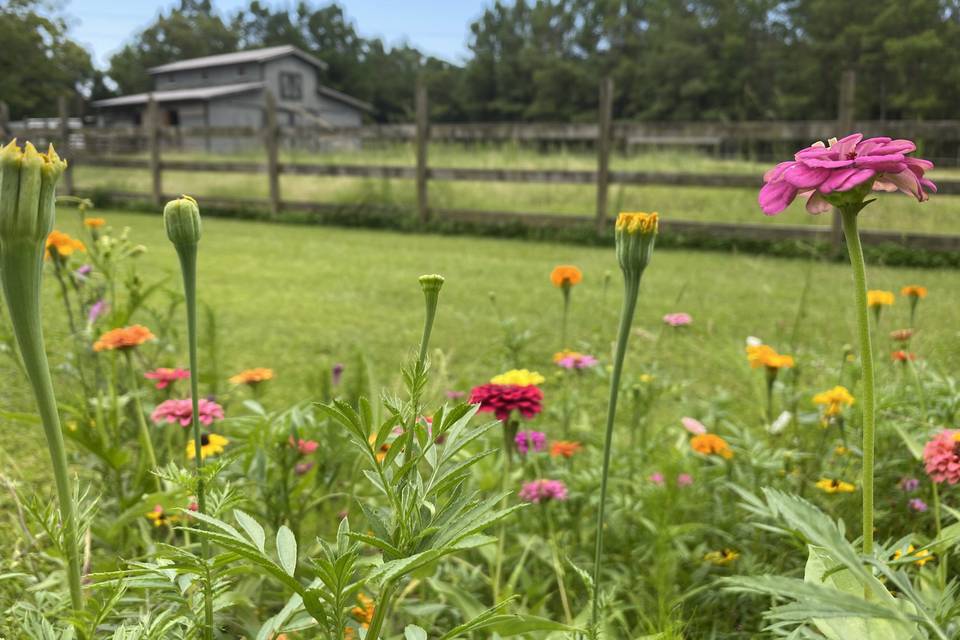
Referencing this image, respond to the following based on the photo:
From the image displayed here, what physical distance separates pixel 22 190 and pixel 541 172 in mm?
6141

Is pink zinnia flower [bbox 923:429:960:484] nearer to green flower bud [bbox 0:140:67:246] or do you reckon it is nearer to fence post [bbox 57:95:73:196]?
green flower bud [bbox 0:140:67:246]

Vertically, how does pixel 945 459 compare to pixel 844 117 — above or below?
below

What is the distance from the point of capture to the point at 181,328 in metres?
2.95

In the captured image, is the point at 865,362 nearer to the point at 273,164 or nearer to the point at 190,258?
the point at 190,258

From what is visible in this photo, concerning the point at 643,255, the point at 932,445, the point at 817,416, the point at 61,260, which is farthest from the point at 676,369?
the point at 643,255

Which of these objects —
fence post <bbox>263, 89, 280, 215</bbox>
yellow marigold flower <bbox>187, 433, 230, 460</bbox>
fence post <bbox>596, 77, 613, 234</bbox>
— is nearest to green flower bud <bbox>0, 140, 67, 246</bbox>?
yellow marigold flower <bbox>187, 433, 230, 460</bbox>

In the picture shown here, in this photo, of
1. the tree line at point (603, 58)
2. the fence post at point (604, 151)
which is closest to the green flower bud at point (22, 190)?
the fence post at point (604, 151)

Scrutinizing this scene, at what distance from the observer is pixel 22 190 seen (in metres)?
0.37

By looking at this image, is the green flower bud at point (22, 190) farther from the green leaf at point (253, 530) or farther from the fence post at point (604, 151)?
the fence post at point (604, 151)

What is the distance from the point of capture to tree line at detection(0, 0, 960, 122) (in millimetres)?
23141

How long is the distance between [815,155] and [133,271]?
116cm

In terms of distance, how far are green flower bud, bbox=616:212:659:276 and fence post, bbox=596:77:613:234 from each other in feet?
17.7

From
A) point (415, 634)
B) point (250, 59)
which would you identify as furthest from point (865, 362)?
point (250, 59)

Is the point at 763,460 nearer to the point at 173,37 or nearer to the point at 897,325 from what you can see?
the point at 897,325
